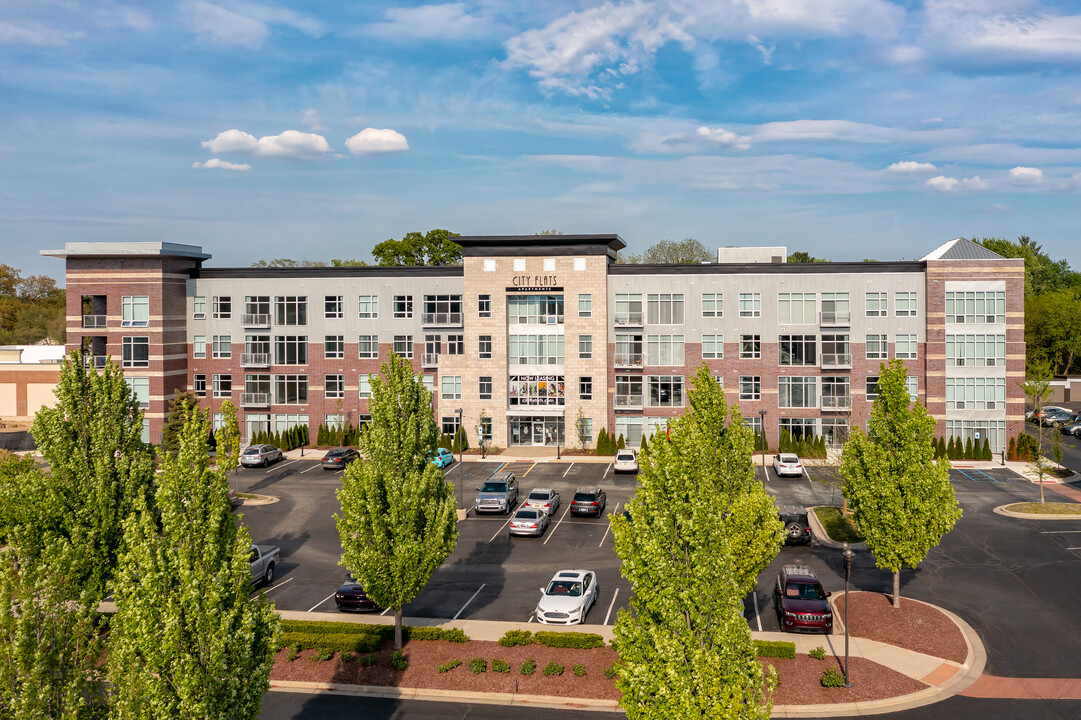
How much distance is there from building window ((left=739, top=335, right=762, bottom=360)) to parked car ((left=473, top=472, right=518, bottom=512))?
79.2 feet

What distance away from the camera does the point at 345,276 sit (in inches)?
2613

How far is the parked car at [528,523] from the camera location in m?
39.5

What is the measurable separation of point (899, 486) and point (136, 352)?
191 feet

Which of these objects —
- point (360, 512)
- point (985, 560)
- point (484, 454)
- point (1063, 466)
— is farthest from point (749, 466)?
point (1063, 466)

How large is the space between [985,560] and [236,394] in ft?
182

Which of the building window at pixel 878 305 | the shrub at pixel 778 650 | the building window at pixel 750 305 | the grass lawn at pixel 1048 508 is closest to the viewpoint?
the shrub at pixel 778 650

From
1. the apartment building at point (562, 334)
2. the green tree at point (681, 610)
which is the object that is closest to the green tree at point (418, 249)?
the apartment building at point (562, 334)

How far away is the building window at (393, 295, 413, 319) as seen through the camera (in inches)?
2589

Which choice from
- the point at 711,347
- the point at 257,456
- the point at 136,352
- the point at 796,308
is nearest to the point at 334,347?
the point at 257,456

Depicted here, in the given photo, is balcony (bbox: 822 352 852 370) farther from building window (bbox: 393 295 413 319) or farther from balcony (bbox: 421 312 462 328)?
building window (bbox: 393 295 413 319)

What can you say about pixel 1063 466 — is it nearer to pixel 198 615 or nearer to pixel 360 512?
pixel 360 512

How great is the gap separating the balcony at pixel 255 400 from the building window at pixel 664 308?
32190mm

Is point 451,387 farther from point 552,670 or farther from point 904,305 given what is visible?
point 552,670

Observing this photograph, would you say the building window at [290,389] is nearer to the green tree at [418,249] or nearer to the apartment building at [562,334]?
the apartment building at [562,334]
